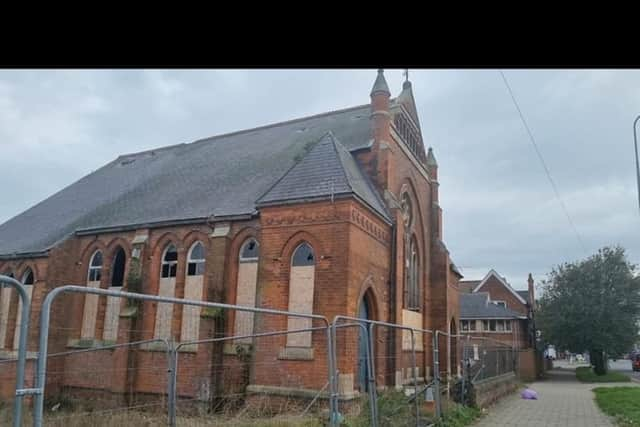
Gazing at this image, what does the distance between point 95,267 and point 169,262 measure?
384cm

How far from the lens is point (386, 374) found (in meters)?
17.1

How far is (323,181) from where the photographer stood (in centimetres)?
1568

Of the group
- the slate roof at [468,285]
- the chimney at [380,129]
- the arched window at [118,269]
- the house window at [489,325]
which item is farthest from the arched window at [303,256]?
the slate roof at [468,285]

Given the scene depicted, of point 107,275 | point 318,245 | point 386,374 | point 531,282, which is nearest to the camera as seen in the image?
point 318,245

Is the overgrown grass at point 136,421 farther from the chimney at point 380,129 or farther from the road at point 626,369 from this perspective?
the road at point 626,369

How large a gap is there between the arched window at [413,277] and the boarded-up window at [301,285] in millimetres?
6258

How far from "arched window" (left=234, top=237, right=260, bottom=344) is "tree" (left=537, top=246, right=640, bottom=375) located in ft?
106

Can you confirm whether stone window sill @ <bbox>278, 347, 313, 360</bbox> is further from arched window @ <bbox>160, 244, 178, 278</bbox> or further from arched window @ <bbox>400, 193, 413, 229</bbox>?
arched window @ <bbox>400, 193, 413, 229</bbox>

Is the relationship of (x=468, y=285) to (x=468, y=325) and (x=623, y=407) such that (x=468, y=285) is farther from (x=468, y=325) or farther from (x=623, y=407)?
(x=623, y=407)

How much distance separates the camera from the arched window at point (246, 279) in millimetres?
16906

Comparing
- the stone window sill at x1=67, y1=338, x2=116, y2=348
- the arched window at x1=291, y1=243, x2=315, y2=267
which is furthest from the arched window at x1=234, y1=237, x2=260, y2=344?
the stone window sill at x1=67, y1=338, x2=116, y2=348
